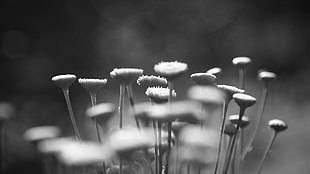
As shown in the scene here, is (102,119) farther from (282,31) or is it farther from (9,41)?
(282,31)

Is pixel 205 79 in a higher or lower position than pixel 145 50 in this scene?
lower

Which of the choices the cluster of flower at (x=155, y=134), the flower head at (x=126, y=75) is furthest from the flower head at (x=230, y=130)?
the flower head at (x=126, y=75)

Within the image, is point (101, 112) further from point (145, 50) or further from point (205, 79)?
point (145, 50)

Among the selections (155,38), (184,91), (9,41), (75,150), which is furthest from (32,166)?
(75,150)

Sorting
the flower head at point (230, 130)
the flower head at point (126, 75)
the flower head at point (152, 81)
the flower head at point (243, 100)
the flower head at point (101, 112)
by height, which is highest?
the flower head at point (126, 75)

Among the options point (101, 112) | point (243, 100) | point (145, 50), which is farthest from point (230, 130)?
point (145, 50)

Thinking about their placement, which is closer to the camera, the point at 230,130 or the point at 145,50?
the point at 230,130

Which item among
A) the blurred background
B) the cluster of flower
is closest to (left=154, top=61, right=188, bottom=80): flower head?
the cluster of flower

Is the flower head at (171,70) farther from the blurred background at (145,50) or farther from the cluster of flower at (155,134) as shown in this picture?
the blurred background at (145,50)
